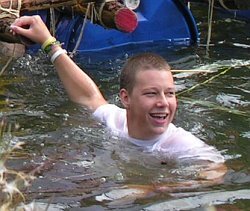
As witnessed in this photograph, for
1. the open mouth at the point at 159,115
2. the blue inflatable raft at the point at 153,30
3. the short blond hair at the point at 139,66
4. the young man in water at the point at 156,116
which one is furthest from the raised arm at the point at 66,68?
the blue inflatable raft at the point at 153,30

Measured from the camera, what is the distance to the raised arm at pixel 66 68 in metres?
5.67

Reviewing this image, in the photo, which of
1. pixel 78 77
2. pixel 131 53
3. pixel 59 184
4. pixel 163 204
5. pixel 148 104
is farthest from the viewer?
pixel 131 53

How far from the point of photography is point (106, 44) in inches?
361

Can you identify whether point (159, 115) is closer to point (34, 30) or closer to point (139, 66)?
point (139, 66)

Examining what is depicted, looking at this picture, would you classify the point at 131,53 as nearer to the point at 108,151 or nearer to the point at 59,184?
the point at 108,151

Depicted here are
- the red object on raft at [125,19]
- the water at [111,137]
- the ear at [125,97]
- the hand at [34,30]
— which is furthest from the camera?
the red object on raft at [125,19]

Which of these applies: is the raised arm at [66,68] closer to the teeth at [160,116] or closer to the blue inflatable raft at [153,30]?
the teeth at [160,116]

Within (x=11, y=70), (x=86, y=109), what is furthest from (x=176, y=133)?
(x=11, y=70)

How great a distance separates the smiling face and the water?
225 millimetres

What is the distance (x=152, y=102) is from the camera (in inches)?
195

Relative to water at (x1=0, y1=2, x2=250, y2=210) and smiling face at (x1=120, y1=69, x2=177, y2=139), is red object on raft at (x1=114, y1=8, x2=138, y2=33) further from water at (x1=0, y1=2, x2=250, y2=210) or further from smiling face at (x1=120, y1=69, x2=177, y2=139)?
smiling face at (x1=120, y1=69, x2=177, y2=139)

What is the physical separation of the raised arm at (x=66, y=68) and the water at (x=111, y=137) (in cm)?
15

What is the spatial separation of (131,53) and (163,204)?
189 inches

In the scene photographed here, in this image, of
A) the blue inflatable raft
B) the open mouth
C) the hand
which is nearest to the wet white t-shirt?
the open mouth
